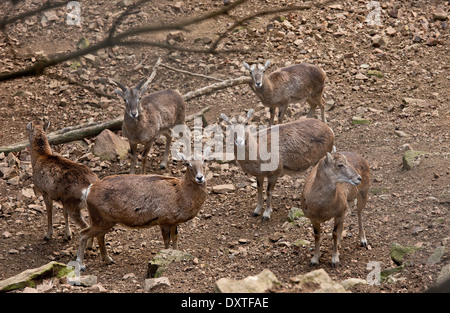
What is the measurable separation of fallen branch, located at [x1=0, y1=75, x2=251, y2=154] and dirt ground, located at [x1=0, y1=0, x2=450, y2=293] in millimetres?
231

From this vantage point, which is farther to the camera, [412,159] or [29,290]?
[412,159]

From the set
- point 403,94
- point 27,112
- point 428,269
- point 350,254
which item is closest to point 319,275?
point 428,269

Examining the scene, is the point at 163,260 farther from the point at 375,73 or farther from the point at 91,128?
the point at 375,73

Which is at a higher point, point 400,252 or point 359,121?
point 400,252

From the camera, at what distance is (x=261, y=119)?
1409cm

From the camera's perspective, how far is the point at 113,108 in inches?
571

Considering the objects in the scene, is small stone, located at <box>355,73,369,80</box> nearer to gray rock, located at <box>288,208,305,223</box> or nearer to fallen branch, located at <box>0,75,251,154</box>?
fallen branch, located at <box>0,75,251,154</box>

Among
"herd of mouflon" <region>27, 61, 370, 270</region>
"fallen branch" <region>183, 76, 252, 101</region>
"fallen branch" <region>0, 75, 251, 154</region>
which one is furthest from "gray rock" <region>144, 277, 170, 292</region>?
"fallen branch" <region>183, 76, 252, 101</region>

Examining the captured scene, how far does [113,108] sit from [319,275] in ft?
29.3

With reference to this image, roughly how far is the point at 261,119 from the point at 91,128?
388 centimetres

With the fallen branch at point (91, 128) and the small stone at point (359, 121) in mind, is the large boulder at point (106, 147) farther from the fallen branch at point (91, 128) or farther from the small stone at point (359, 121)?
the small stone at point (359, 121)

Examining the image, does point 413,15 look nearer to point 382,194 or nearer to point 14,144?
point 382,194

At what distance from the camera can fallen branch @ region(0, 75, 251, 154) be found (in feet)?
42.3

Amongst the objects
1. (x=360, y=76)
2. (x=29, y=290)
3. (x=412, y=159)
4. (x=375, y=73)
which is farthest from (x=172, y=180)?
(x=375, y=73)
